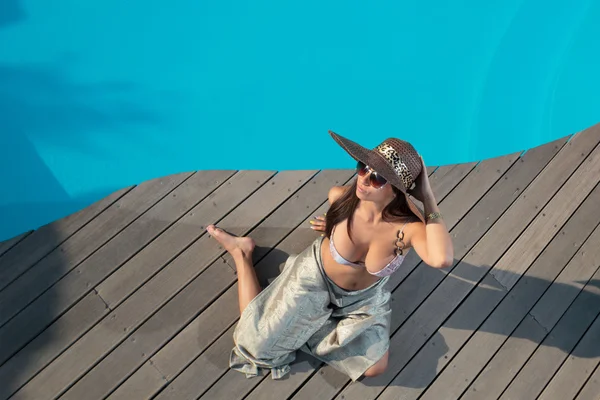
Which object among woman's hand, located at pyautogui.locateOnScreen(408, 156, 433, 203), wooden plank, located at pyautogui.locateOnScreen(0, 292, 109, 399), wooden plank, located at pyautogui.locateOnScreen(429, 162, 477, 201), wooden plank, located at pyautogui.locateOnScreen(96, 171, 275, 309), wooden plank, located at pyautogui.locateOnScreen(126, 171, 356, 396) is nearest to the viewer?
woman's hand, located at pyautogui.locateOnScreen(408, 156, 433, 203)

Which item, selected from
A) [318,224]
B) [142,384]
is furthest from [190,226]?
[142,384]

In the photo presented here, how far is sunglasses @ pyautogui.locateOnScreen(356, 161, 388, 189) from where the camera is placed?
1.98 metres

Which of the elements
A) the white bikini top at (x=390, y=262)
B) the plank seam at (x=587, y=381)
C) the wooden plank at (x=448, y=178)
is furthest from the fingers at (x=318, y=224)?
the plank seam at (x=587, y=381)

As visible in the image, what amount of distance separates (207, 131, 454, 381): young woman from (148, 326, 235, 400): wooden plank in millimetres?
94

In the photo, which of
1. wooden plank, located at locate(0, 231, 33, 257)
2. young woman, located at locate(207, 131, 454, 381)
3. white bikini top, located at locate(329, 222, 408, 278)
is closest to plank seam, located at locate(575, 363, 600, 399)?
young woman, located at locate(207, 131, 454, 381)

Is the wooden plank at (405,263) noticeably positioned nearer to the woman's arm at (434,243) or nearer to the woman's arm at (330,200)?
the woman's arm at (330,200)

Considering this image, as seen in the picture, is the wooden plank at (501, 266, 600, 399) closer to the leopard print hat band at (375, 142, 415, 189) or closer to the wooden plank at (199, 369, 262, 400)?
the wooden plank at (199, 369, 262, 400)

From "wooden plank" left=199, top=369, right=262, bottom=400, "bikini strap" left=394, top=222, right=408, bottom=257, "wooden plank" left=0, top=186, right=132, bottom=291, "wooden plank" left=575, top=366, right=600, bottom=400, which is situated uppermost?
"wooden plank" left=0, top=186, right=132, bottom=291

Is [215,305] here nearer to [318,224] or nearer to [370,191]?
[318,224]

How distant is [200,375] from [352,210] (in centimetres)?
125

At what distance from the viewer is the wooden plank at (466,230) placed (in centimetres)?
293

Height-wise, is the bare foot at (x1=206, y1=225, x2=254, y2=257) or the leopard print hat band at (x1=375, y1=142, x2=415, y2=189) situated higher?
the leopard print hat band at (x1=375, y1=142, x2=415, y2=189)

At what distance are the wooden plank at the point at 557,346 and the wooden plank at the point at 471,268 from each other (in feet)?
1.46

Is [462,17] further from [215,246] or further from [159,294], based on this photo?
[159,294]
